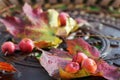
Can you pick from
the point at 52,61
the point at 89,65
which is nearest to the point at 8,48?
the point at 52,61

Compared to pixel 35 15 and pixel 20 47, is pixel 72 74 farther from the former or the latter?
pixel 35 15

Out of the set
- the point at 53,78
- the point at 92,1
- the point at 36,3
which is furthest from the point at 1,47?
the point at 92,1

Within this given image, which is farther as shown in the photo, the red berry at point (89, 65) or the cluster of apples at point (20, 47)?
the cluster of apples at point (20, 47)

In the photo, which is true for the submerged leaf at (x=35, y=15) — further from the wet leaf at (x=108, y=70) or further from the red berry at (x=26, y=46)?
the wet leaf at (x=108, y=70)

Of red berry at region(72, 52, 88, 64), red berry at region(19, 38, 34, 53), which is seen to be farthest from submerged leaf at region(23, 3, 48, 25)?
red berry at region(72, 52, 88, 64)

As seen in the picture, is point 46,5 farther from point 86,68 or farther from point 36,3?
point 86,68

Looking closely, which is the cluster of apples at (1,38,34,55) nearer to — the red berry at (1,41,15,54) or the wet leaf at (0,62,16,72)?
the red berry at (1,41,15,54)

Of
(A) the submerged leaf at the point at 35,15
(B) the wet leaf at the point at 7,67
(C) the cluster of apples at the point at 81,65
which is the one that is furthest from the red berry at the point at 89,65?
(A) the submerged leaf at the point at 35,15
